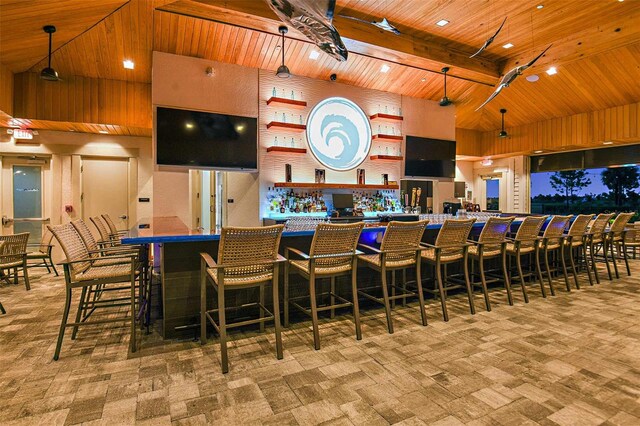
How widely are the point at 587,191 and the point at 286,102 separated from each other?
883 cm

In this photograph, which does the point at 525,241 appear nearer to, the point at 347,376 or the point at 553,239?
the point at 553,239

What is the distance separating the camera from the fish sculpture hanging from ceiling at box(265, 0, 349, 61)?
284 cm

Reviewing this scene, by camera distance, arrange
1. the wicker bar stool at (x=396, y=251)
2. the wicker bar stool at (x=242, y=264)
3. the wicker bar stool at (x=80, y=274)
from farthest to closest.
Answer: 1. the wicker bar stool at (x=396, y=251)
2. the wicker bar stool at (x=80, y=274)
3. the wicker bar stool at (x=242, y=264)

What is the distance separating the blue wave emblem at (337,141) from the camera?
6793 mm

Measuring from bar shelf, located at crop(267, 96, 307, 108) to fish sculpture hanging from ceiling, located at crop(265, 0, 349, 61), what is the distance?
2.58 m

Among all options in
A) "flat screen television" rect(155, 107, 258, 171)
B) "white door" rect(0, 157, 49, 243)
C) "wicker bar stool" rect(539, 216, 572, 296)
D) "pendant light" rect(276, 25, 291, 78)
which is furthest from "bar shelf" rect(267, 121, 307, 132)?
"white door" rect(0, 157, 49, 243)

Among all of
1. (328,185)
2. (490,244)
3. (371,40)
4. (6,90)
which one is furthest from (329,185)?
(6,90)

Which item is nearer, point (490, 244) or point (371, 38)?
point (490, 244)

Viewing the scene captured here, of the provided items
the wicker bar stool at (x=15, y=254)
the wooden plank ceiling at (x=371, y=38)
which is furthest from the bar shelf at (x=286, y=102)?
the wicker bar stool at (x=15, y=254)

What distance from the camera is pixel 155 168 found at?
5426 millimetres

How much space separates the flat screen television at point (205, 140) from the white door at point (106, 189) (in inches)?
103

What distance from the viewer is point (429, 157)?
311 inches

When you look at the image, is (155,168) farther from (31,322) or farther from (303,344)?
(303,344)

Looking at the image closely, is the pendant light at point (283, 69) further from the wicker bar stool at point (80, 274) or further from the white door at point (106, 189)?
the white door at point (106, 189)
